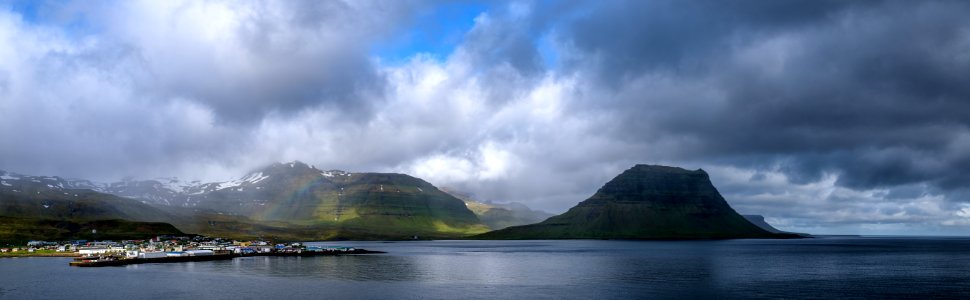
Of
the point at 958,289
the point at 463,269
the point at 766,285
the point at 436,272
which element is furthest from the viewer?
the point at 463,269

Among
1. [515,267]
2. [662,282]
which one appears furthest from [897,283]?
[515,267]

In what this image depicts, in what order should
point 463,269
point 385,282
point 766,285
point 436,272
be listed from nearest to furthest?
point 766,285, point 385,282, point 436,272, point 463,269

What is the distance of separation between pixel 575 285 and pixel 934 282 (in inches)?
2573

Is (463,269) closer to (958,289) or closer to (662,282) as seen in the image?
(662,282)

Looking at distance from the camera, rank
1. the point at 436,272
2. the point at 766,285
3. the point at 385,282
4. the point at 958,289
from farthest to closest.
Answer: the point at 436,272
the point at 385,282
the point at 766,285
the point at 958,289

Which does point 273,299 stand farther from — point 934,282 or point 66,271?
point 934,282

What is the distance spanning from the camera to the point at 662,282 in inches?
4988

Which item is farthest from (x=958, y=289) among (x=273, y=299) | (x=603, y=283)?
(x=273, y=299)

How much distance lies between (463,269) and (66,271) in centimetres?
9227

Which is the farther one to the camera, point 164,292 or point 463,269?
point 463,269

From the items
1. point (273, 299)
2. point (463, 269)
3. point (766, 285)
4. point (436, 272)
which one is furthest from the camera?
point (463, 269)

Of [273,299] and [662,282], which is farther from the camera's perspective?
[662,282]

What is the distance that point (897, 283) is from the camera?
404 feet

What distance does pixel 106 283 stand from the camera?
12744cm
